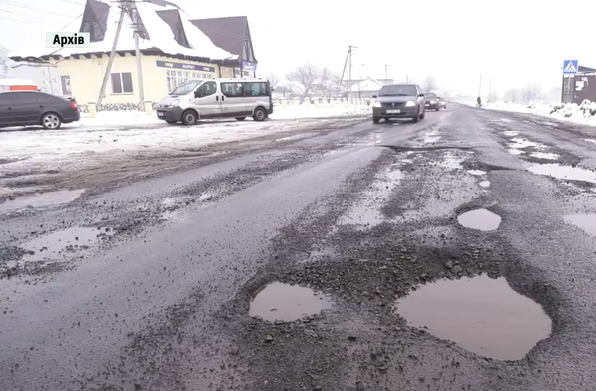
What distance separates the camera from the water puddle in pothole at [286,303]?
8.84 ft

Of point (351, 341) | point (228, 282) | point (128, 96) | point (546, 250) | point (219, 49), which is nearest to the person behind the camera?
point (351, 341)

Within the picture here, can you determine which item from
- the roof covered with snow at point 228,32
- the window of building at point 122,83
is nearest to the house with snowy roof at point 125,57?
the window of building at point 122,83

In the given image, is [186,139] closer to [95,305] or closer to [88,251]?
[88,251]

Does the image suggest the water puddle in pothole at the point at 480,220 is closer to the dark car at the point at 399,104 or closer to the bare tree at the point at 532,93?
the dark car at the point at 399,104

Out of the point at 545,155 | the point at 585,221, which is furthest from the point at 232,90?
the point at 585,221

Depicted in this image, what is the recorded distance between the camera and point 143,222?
4609 millimetres

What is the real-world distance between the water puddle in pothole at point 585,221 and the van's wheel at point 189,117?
16646mm

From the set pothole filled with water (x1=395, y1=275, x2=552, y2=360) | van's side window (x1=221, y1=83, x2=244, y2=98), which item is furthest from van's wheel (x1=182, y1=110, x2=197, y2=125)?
pothole filled with water (x1=395, y1=275, x2=552, y2=360)

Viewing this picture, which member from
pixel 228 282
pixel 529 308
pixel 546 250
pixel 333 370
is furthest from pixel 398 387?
pixel 546 250

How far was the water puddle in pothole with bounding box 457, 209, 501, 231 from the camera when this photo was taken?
4.27 metres

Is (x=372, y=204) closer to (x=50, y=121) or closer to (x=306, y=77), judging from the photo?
(x=50, y=121)

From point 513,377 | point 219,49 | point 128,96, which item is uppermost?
A: point 219,49

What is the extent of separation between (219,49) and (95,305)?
42.1 metres

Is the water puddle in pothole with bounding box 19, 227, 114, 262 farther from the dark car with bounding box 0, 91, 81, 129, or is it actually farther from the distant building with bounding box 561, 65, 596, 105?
the distant building with bounding box 561, 65, 596, 105
